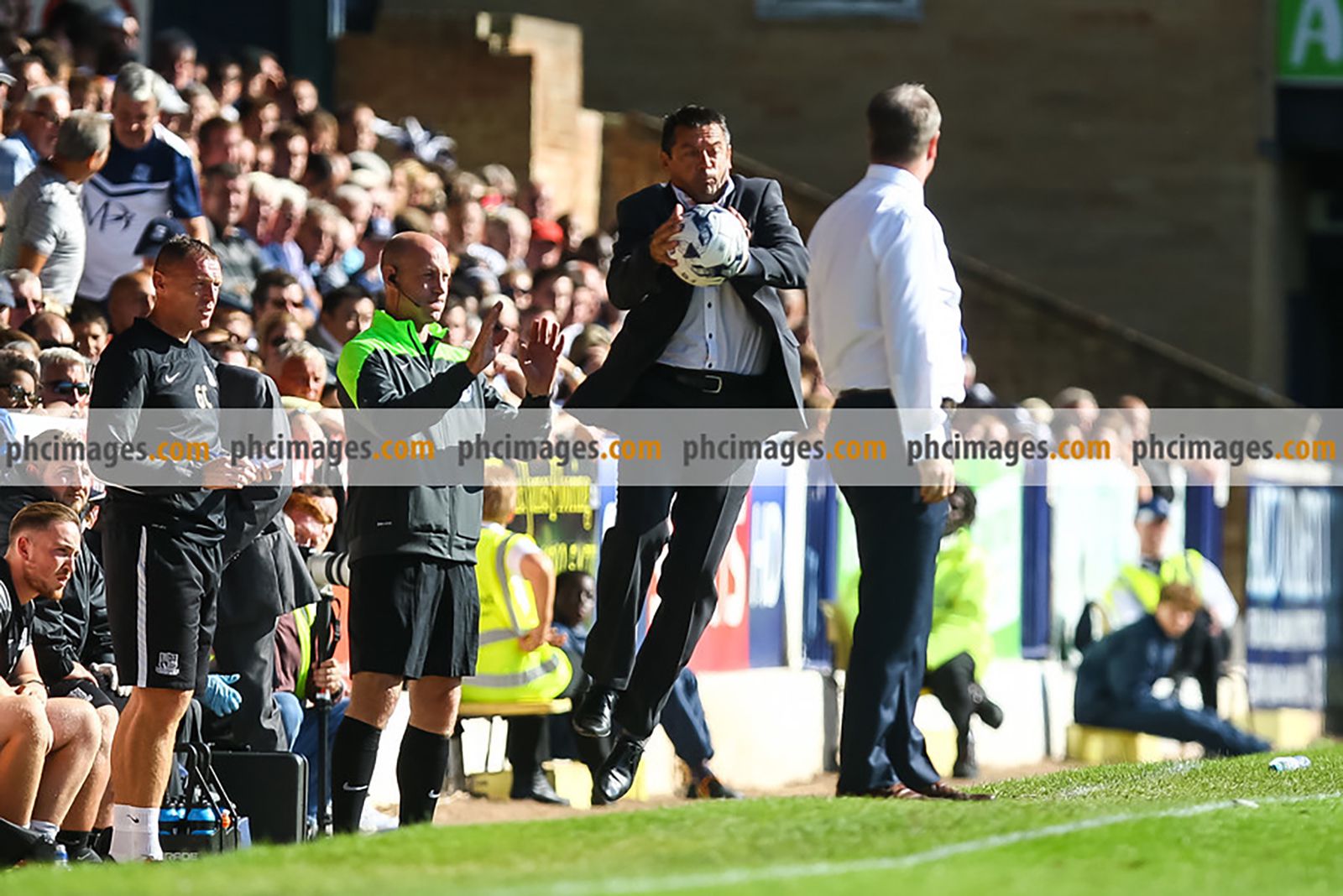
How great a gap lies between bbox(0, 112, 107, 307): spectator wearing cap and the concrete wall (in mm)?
17464

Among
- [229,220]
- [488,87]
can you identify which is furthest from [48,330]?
[488,87]

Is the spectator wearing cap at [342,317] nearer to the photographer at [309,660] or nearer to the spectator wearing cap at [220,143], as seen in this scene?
the photographer at [309,660]

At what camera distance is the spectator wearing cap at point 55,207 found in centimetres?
1192

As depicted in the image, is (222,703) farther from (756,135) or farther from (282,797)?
(756,135)

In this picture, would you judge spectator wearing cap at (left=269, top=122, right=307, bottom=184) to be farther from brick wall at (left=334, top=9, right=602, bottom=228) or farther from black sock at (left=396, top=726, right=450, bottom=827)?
brick wall at (left=334, top=9, right=602, bottom=228)

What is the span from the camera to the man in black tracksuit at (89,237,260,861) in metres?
8.47

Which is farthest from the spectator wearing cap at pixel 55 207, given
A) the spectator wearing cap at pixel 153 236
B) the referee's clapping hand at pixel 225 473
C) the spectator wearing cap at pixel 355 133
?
the spectator wearing cap at pixel 355 133

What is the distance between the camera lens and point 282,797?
9.31 meters

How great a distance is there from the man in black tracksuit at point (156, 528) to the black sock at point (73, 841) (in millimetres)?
446

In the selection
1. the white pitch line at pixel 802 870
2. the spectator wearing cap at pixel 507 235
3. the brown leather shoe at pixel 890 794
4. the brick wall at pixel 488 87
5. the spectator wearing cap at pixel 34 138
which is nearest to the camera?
the white pitch line at pixel 802 870

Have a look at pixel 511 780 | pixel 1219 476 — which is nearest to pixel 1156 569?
pixel 1219 476

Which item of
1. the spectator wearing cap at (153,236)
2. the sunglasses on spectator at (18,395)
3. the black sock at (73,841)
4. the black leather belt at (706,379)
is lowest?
the black sock at (73,841)

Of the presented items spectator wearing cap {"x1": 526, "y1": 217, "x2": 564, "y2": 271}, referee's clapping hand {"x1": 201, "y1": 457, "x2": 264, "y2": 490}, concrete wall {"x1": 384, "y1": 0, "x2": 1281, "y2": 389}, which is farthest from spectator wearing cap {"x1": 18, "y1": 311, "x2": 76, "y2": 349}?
concrete wall {"x1": 384, "y1": 0, "x2": 1281, "y2": 389}

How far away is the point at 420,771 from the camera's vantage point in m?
9.16
